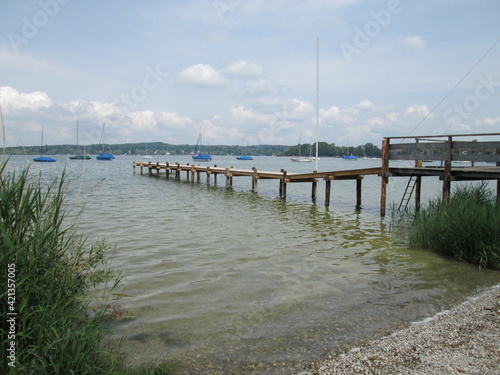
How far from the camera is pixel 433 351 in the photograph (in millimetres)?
4258

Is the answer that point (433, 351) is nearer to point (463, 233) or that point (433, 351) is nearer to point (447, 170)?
point (463, 233)

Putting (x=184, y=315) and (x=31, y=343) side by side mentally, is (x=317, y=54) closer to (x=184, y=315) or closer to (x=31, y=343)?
(x=184, y=315)

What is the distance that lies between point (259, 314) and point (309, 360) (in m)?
1.62

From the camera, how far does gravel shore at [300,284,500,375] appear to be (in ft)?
12.7

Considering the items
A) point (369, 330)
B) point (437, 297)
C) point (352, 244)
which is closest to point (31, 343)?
point (369, 330)

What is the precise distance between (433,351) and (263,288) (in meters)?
3.54

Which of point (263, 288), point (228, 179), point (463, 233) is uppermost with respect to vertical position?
point (228, 179)

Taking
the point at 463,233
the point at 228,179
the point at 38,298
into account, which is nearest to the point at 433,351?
the point at 38,298

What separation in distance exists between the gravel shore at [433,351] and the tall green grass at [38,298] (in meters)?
2.14

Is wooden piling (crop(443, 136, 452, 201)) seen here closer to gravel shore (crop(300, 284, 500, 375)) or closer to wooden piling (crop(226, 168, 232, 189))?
gravel shore (crop(300, 284, 500, 375))

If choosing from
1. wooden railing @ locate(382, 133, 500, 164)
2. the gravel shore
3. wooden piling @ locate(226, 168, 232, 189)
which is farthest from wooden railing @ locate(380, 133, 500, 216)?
wooden piling @ locate(226, 168, 232, 189)

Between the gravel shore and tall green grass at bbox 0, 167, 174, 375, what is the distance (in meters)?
2.14

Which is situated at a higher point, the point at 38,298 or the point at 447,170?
the point at 447,170

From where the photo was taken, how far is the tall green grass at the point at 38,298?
10.8 feet
